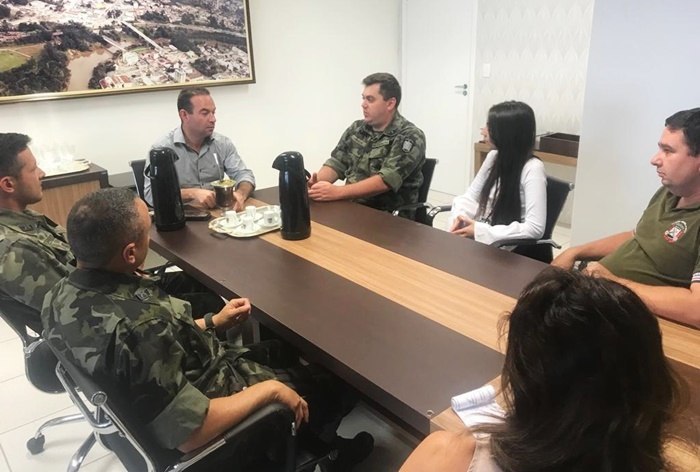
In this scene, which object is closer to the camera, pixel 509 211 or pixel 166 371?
pixel 166 371

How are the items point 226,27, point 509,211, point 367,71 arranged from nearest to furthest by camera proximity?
point 509,211, point 226,27, point 367,71

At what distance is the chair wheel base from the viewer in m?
2.04

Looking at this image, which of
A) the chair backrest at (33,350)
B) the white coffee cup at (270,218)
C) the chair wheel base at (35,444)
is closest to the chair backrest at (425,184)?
the white coffee cup at (270,218)

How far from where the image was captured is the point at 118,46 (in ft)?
11.8

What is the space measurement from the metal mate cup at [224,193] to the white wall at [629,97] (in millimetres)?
1857

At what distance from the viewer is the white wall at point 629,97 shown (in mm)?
2424

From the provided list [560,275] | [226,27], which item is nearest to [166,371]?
[560,275]

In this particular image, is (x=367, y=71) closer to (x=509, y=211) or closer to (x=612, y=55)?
(x=612, y=55)

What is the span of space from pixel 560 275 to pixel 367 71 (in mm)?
4563

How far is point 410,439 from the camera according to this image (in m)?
2.07

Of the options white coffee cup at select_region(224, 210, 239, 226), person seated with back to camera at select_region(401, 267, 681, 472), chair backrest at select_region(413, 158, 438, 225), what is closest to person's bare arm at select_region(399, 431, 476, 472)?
person seated with back to camera at select_region(401, 267, 681, 472)

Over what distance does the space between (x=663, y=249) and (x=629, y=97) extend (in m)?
1.25

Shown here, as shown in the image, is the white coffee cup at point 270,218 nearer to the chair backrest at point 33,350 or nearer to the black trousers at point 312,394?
the black trousers at point 312,394

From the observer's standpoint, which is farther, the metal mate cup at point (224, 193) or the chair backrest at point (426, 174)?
the chair backrest at point (426, 174)
